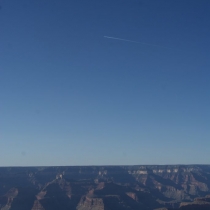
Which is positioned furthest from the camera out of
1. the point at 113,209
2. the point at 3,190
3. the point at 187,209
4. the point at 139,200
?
the point at 3,190

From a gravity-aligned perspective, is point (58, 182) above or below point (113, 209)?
above

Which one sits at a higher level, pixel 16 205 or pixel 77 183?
pixel 77 183

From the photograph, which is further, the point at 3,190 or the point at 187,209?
the point at 3,190

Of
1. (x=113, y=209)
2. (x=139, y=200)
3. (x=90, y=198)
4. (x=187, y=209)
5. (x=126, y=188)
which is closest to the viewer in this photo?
(x=187, y=209)

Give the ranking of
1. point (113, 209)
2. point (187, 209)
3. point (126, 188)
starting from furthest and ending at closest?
1. point (126, 188)
2. point (113, 209)
3. point (187, 209)

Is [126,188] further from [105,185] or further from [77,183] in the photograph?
[77,183]

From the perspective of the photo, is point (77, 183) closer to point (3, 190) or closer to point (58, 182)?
point (58, 182)

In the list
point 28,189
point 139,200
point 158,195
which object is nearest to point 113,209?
point 139,200

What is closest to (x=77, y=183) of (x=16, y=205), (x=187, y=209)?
(x=16, y=205)

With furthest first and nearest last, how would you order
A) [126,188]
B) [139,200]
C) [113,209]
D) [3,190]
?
[3,190] < [126,188] < [139,200] < [113,209]
